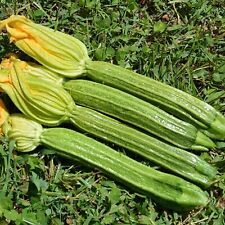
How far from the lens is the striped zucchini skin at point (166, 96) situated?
13.9ft

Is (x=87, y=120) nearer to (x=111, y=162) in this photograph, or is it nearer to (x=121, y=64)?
(x=111, y=162)

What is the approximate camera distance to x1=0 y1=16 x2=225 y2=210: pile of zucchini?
4.15 metres

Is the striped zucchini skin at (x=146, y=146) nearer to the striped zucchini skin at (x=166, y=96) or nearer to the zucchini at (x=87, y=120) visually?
the zucchini at (x=87, y=120)

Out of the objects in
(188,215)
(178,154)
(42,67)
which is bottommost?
(188,215)

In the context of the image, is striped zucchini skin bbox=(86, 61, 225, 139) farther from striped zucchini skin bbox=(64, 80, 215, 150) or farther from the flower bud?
the flower bud

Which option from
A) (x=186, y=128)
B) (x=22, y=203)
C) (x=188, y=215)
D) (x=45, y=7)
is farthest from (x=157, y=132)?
(x=45, y=7)

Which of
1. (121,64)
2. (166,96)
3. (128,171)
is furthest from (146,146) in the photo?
(121,64)

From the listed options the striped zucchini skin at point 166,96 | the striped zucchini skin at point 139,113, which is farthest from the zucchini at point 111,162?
the striped zucchini skin at point 166,96

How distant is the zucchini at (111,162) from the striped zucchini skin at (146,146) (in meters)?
0.05

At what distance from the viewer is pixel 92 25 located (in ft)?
15.3

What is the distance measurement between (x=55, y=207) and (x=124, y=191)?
1.24 ft

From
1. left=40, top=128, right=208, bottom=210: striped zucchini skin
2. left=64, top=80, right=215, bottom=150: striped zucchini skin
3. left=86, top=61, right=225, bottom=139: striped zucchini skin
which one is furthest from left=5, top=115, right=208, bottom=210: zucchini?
left=86, top=61, right=225, bottom=139: striped zucchini skin

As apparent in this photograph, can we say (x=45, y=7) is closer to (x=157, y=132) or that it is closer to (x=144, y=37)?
(x=144, y=37)

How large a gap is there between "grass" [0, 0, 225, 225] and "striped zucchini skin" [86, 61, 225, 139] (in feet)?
0.54
